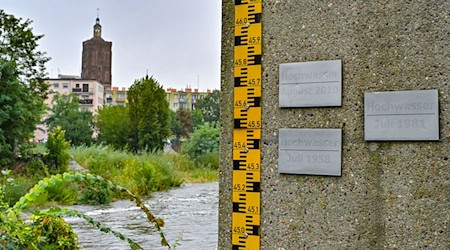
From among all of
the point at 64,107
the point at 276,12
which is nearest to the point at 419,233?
the point at 276,12

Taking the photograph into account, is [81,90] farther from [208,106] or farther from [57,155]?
[57,155]

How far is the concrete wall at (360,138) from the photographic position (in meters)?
1.53

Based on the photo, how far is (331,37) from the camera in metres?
1.66

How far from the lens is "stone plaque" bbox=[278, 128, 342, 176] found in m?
1.62

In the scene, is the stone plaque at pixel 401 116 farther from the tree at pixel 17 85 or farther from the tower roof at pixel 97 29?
the tower roof at pixel 97 29

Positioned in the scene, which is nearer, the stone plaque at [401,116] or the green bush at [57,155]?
the stone plaque at [401,116]

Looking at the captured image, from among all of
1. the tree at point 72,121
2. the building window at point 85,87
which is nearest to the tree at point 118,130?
the tree at point 72,121

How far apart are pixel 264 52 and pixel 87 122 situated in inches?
1353

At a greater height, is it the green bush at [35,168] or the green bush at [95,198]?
the green bush at [35,168]

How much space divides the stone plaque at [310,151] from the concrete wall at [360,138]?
22 millimetres

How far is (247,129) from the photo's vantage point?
5.77ft

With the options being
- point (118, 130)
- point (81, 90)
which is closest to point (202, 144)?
point (118, 130)

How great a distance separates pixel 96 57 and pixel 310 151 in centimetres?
7088

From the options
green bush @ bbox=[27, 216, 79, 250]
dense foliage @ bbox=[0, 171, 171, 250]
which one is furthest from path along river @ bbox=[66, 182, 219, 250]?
dense foliage @ bbox=[0, 171, 171, 250]
